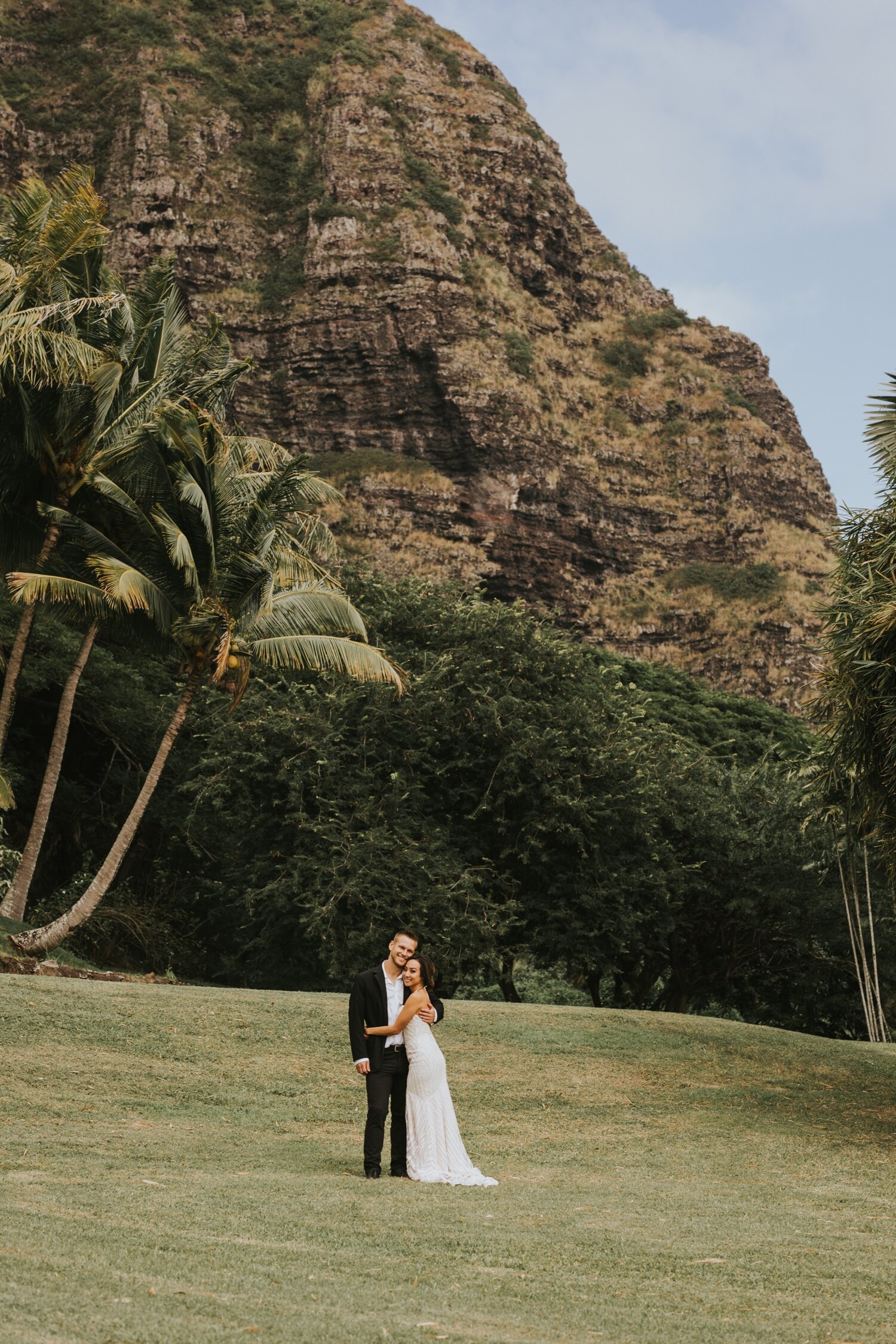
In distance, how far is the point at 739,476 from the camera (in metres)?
93.7

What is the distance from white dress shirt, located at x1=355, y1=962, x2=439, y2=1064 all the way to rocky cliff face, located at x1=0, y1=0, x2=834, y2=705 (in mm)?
65804

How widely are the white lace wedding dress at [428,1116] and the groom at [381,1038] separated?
10 centimetres

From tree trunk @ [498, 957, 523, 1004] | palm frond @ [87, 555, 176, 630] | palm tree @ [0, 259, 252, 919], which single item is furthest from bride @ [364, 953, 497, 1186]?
tree trunk @ [498, 957, 523, 1004]

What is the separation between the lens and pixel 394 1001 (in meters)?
8.83

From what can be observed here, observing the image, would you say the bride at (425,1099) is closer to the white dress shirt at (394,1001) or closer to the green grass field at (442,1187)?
the white dress shirt at (394,1001)

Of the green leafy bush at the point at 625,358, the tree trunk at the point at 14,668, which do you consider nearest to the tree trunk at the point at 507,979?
the tree trunk at the point at 14,668

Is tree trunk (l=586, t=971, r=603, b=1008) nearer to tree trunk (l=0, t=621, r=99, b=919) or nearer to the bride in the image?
tree trunk (l=0, t=621, r=99, b=919)

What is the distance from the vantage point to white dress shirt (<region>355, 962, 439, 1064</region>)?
881cm

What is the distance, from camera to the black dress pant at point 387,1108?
8.77m

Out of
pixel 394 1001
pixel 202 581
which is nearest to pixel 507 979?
pixel 202 581

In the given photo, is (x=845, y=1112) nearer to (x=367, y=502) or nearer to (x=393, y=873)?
(x=393, y=873)

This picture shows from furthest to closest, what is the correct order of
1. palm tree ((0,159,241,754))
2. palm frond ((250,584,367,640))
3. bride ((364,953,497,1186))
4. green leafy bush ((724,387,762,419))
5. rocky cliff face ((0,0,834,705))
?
green leafy bush ((724,387,762,419)) → rocky cliff face ((0,0,834,705)) → palm frond ((250,584,367,640)) → palm tree ((0,159,241,754)) → bride ((364,953,497,1186))

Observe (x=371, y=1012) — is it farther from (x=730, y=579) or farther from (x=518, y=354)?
(x=730, y=579)

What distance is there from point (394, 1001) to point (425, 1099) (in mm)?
690
